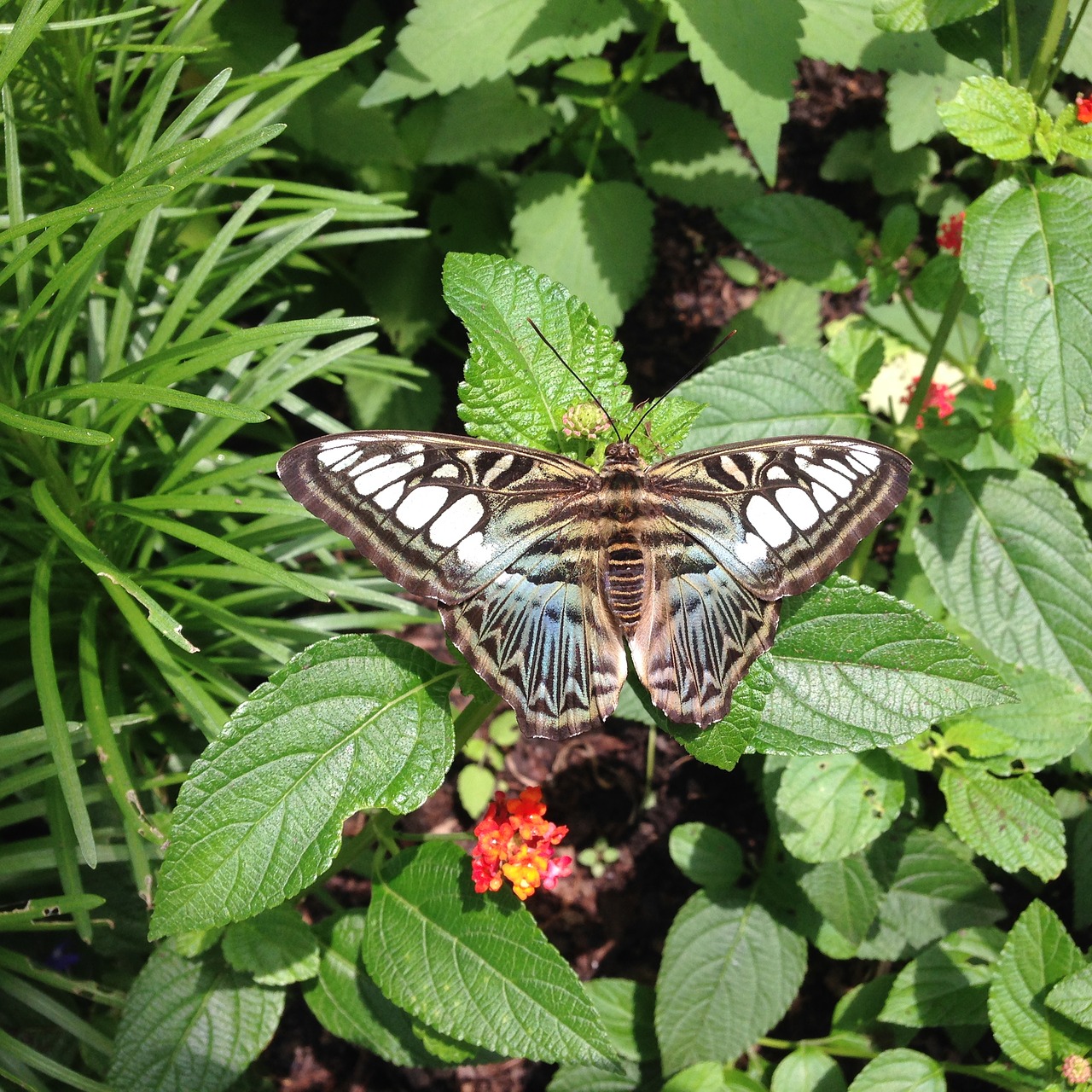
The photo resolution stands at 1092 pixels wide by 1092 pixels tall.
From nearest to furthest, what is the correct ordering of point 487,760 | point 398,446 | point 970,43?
point 398,446, point 970,43, point 487,760

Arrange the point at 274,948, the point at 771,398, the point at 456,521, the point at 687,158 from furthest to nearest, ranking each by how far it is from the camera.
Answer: the point at 687,158, the point at 771,398, the point at 274,948, the point at 456,521

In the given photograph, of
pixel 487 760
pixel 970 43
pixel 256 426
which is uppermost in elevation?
pixel 970 43

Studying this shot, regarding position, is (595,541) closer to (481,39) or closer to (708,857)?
(708,857)

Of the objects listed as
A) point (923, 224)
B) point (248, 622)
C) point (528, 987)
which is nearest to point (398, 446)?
point (248, 622)

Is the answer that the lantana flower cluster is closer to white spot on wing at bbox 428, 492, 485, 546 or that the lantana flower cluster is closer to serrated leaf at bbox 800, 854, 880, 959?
white spot on wing at bbox 428, 492, 485, 546

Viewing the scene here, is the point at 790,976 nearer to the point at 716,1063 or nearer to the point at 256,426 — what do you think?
the point at 716,1063

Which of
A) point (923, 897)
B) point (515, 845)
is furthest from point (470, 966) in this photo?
point (923, 897)

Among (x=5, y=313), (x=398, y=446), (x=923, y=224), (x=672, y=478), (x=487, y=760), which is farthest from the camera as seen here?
(x=923, y=224)
